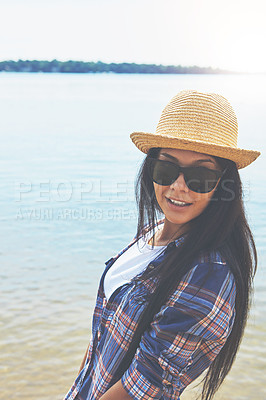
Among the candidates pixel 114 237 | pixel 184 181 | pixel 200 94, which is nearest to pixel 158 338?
pixel 184 181

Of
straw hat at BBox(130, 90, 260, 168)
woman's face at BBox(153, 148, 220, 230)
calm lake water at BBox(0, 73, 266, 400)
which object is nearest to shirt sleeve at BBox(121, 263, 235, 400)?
woman's face at BBox(153, 148, 220, 230)

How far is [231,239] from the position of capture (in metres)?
1.73

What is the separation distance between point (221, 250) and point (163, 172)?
34 cm

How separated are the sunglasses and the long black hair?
46mm

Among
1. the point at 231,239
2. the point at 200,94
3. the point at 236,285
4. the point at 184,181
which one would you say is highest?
the point at 200,94

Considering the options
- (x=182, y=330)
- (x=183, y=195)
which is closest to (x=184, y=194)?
(x=183, y=195)

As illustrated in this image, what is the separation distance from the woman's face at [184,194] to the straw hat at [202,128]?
0.05 m

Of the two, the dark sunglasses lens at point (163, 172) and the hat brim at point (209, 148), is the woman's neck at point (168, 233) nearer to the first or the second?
the dark sunglasses lens at point (163, 172)

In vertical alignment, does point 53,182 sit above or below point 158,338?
below

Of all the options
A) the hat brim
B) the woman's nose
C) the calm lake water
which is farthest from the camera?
the calm lake water

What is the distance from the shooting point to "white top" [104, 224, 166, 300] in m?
1.87

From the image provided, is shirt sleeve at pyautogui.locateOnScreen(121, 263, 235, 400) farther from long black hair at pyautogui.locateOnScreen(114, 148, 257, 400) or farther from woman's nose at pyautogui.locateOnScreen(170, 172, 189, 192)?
woman's nose at pyautogui.locateOnScreen(170, 172, 189, 192)

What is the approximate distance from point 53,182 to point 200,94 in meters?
9.08

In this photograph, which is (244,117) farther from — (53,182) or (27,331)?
(27,331)
